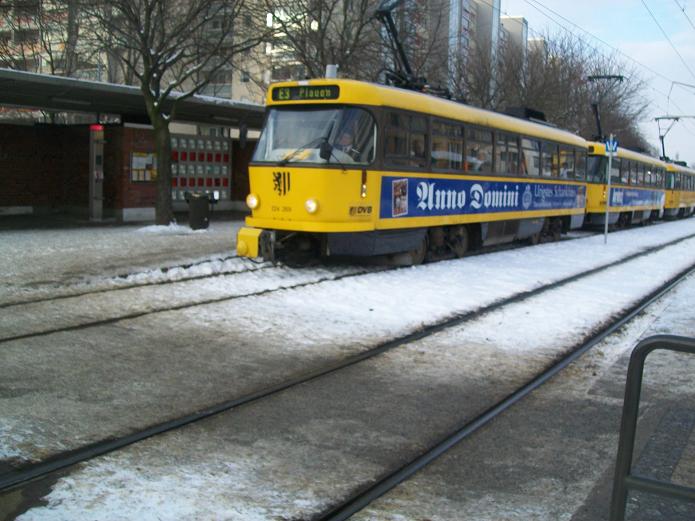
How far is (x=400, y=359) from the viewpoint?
7.19 meters

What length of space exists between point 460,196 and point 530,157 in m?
4.43

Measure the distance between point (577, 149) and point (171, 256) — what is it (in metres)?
13.7

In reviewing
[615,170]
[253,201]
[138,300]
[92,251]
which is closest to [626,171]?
[615,170]

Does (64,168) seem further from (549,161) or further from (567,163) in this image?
(567,163)

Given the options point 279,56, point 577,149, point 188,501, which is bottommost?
point 188,501

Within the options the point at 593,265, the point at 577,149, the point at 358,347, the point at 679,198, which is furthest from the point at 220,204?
the point at 679,198

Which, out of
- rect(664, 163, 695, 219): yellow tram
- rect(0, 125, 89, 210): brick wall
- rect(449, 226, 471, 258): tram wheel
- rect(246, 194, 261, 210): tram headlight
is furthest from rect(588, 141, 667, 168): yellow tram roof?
rect(246, 194, 261, 210): tram headlight

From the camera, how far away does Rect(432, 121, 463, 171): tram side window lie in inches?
557

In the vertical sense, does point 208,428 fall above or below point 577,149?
below

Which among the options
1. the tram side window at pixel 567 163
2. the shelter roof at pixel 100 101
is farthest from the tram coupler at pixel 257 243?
the tram side window at pixel 567 163

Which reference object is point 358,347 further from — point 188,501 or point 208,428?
point 188,501

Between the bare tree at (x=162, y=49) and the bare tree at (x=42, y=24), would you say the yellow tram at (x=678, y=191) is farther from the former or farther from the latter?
the bare tree at (x=42, y=24)

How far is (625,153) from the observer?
1157 inches

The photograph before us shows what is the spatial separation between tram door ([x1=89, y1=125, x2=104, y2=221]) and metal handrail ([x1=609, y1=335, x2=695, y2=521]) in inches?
823
